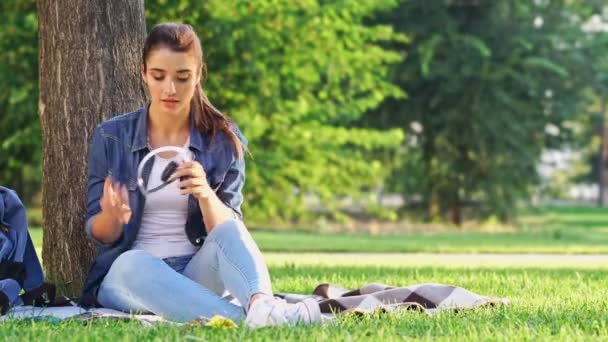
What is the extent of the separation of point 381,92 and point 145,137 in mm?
12899

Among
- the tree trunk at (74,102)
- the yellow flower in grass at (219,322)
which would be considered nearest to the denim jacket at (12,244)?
the tree trunk at (74,102)

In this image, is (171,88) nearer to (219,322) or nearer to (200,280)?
(200,280)

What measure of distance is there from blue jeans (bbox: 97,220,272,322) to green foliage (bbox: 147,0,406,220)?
9750 mm

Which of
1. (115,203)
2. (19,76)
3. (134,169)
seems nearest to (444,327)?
(115,203)

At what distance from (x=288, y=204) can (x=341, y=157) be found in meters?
1.18

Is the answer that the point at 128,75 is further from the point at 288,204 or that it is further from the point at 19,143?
the point at 288,204

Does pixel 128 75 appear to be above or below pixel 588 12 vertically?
below

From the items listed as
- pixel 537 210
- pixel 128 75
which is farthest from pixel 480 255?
pixel 537 210

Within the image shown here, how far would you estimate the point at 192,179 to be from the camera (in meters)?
4.55

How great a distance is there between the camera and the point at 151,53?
4.74 meters

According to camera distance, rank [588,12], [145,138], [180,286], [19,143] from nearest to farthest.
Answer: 1. [180,286]
2. [145,138]
3. [19,143]
4. [588,12]

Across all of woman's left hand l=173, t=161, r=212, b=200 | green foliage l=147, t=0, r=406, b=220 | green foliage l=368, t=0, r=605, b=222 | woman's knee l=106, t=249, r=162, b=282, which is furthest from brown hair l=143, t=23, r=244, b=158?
green foliage l=368, t=0, r=605, b=222

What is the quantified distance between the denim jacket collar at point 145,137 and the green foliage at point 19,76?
9.90 metres

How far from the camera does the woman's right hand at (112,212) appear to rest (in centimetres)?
456
